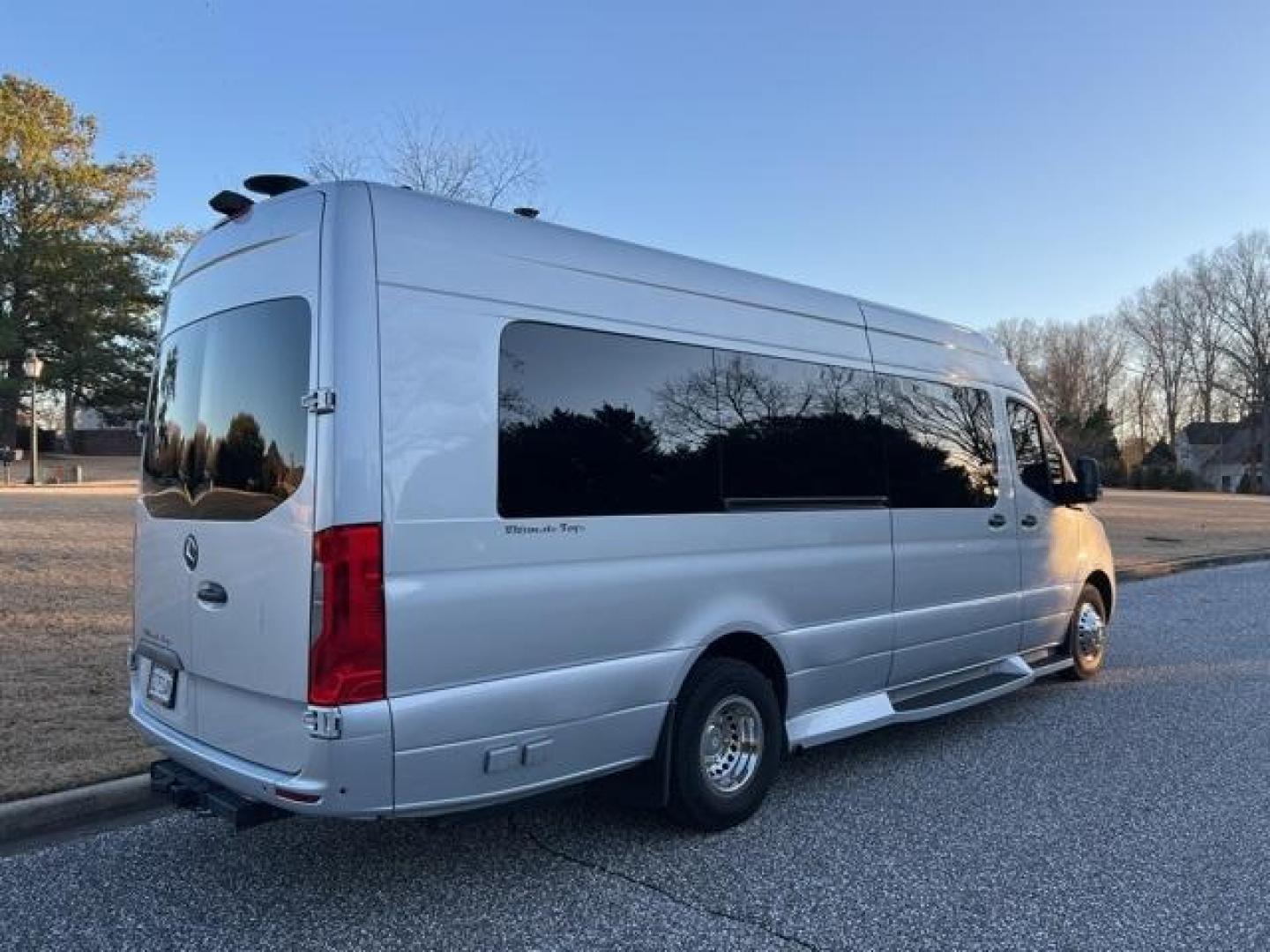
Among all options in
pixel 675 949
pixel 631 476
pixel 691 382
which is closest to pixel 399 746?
pixel 675 949

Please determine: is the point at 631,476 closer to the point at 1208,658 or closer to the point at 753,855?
the point at 753,855

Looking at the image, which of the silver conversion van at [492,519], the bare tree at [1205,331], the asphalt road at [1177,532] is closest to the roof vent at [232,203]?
the silver conversion van at [492,519]

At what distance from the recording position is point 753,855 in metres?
4.34

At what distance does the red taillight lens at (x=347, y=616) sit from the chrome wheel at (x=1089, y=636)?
582 centimetres

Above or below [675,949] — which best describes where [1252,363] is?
above

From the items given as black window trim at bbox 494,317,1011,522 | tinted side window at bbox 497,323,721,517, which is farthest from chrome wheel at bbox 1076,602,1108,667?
tinted side window at bbox 497,323,721,517

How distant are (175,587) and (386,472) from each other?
1281 mm

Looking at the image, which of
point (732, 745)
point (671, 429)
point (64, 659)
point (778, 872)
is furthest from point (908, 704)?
point (64, 659)

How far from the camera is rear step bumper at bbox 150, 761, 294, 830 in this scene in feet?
12.0

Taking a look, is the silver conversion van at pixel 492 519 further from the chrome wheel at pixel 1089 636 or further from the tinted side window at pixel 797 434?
the chrome wheel at pixel 1089 636

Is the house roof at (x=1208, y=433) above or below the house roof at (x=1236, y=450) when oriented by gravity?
above

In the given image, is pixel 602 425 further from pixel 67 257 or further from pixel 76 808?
pixel 67 257

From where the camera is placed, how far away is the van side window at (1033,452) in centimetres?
686

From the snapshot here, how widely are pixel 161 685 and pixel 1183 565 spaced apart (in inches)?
A: 655
